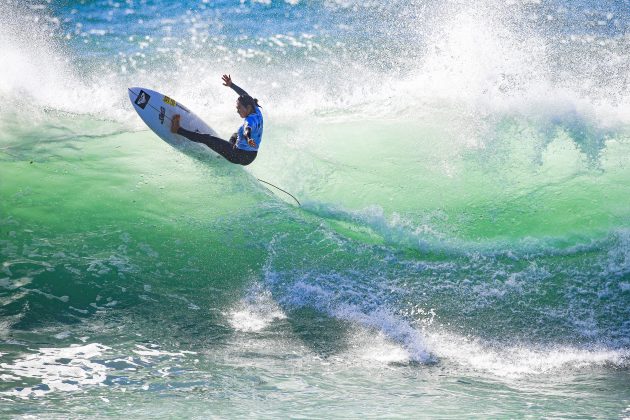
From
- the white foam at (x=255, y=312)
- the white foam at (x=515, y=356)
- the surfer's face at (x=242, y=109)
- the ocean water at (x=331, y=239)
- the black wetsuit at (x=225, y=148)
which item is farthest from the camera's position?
the black wetsuit at (x=225, y=148)

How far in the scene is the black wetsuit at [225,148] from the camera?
7.66m

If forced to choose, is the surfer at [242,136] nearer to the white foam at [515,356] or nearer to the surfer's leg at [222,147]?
the surfer's leg at [222,147]

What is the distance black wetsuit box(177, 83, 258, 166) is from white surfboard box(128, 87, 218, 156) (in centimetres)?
13

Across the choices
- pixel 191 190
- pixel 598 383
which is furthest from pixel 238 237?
pixel 598 383

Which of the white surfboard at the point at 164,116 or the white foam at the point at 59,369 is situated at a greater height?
the white surfboard at the point at 164,116

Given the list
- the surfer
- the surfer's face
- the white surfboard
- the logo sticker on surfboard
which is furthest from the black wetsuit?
the logo sticker on surfboard

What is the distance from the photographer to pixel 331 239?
720 cm

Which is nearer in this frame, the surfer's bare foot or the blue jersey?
the blue jersey

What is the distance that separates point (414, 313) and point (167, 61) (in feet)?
22.5

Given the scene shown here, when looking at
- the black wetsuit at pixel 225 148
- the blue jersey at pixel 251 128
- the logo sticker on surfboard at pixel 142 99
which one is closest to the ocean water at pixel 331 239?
the black wetsuit at pixel 225 148

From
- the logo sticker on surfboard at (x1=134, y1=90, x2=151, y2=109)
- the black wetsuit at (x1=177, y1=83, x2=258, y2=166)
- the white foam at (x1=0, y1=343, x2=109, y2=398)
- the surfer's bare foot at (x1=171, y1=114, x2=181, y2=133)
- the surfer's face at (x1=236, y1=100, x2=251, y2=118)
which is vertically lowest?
the white foam at (x1=0, y1=343, x2=109, y2=398)

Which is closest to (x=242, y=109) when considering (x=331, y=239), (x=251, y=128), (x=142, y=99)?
(x=251, y=128)

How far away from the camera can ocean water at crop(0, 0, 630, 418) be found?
5441mm

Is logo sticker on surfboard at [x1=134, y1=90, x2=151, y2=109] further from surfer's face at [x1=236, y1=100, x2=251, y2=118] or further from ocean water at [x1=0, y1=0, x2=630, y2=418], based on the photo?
surfer's face at [x1=236, y1=100, x2=251, y2=118]
